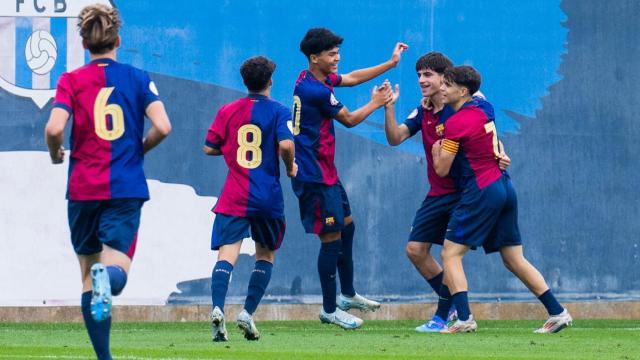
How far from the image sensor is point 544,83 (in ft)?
38.7

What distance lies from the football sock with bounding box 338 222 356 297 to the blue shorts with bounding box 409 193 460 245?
20.5 inches

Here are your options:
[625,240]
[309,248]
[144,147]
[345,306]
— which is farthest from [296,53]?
[144,147]

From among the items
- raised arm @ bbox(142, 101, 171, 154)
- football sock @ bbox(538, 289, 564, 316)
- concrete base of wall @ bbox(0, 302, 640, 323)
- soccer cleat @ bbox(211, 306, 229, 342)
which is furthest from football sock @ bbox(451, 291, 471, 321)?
raised arm @ bbox(142, 101, 171, 154)

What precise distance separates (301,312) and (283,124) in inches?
127

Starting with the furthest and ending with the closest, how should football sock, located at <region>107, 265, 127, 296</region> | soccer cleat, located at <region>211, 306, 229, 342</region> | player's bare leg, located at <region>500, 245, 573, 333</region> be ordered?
1. player's bare leg, located at <region>500, 245, 573, 333</region>
2. soccer cleat, located at <region>211, 306, 229, 342</region>
3. football sock, located at <region>107, 265, 127, 296</region>

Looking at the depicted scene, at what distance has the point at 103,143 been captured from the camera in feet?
21.3

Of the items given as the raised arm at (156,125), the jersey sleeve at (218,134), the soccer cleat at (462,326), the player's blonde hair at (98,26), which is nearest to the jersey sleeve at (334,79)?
the jersey sleeve at (218,134)

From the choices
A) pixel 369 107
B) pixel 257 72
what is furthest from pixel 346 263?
pixel 257 72

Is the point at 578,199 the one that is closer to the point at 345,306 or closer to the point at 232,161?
the point at 345,306

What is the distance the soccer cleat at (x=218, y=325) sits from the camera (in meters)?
8.23

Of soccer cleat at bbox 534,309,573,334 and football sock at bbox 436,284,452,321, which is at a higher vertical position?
football sock at bbox 436,284,452,321

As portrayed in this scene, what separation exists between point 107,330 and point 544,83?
21.1 ft

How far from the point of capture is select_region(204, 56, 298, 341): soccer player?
863 centimetres

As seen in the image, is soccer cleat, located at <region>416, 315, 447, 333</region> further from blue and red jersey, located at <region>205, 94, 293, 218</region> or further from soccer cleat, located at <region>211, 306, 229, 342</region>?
soccer cleat, located at <region>211, 306, 229, 342</region>
